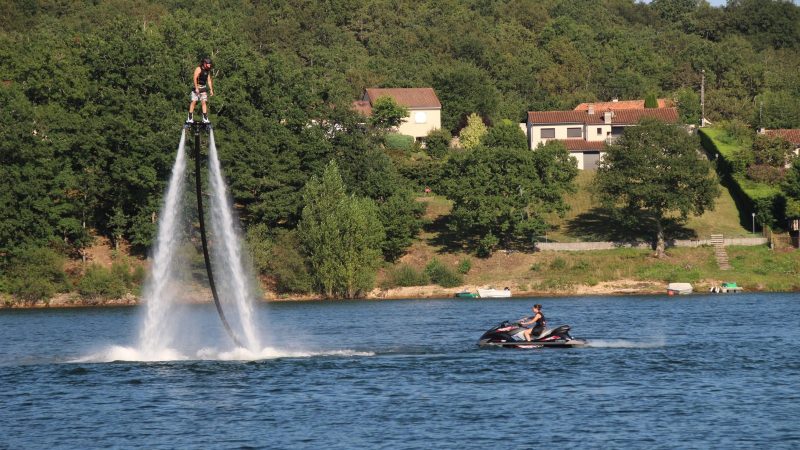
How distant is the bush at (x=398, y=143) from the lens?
144 m

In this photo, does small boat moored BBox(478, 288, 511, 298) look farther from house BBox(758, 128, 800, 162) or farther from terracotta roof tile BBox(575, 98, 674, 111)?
terracotta roof tile BBox(575, 98, 674, 111)

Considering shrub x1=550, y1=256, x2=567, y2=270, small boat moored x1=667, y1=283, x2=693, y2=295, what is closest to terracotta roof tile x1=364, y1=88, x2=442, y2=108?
shrub x1=550, y1=256, x2=567, y2=270

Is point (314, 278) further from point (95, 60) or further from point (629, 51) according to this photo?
point (629, 51)

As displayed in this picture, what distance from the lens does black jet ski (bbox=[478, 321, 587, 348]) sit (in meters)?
64.8

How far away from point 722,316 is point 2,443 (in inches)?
2030

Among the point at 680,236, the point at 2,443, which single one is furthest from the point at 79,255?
the point at 2,443

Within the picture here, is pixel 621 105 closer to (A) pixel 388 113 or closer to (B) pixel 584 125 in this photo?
(B) pixel 584 125

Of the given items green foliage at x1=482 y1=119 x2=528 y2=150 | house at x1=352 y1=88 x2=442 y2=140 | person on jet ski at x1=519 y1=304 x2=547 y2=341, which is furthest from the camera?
house at x1=352 y1=88 x2=442 y2=140

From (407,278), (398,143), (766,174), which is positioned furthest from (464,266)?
(398,143)

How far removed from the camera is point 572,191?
118688mm

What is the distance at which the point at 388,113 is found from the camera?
14875 centimetres

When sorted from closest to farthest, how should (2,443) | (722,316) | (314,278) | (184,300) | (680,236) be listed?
(2,443)
(722,316)
(184,300)
(314,278)
(680,236)

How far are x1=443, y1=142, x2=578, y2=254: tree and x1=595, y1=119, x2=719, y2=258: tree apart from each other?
15.7ft

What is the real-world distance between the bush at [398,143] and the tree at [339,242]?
106ft
